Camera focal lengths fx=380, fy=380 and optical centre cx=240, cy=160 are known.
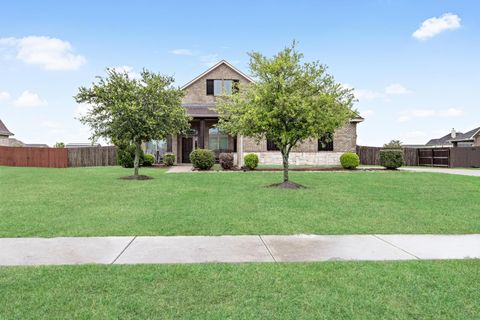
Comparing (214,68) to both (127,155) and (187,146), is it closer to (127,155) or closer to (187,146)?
(187,146)

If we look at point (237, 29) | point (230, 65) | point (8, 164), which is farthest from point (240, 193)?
point (8, 164)

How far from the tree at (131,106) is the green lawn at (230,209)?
3511mm

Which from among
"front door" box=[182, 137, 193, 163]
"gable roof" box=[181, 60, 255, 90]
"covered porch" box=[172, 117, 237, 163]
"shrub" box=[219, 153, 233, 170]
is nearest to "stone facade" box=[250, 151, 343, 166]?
"covered porch" box=[172, 117, 237, 163]

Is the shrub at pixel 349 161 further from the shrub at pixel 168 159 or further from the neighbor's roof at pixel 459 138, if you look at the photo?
the neighbor's roof at pixel 459 138

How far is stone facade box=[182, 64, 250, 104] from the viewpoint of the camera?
2986 centimetres

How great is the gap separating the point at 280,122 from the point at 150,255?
32.3ft

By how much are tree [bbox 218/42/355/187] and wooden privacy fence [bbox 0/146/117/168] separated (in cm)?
1980

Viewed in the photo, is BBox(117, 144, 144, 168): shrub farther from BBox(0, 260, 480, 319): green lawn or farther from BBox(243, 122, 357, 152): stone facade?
BBox(0, 260, 480, 319): green lawn

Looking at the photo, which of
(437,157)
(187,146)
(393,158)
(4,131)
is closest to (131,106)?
(187,146)

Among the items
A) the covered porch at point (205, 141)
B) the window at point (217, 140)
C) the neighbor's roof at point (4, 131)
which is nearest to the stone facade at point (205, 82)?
the covered porch at point (205, 141)

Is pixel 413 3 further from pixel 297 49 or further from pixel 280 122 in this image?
pixel 280 122

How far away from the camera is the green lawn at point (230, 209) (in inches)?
291

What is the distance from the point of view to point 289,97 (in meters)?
13.9

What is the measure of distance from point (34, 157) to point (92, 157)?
4.51 meters
